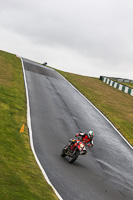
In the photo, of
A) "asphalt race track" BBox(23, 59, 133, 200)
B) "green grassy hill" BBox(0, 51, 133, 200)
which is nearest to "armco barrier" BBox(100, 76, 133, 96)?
"green grassy hill" BBox(0, 51, 133, 200)

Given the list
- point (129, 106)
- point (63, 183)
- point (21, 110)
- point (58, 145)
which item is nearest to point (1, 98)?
point (21, 110)

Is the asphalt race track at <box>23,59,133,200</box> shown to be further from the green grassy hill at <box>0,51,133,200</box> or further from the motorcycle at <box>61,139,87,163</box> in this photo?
the green grassy hill at <box>0,51,133,200</box>

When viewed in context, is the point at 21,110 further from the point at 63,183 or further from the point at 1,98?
the point at 63,183

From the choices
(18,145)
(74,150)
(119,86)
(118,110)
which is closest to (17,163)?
(18,145)

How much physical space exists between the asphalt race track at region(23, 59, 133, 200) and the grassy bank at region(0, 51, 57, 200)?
2.34ft

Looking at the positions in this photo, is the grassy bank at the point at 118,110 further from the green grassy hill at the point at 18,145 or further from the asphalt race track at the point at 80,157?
the asphalt race track at the point at 80,157

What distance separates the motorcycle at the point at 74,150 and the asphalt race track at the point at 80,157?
0.30 metres

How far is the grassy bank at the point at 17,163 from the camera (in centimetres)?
948

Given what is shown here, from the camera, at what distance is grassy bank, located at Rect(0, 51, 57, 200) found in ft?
31.1

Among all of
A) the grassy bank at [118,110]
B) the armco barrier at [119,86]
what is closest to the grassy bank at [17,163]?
the grassy bank at [118,110]

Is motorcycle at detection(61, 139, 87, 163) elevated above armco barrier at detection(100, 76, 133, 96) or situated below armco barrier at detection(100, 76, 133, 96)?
below

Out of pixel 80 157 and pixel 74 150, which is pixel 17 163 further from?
pixel 80 157

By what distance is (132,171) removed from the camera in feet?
55.5

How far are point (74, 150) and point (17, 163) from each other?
3678mm
